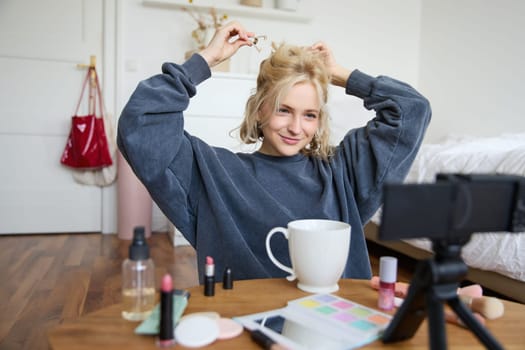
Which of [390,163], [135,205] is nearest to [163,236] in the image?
[135,205]

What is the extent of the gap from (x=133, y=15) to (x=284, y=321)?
3.03m

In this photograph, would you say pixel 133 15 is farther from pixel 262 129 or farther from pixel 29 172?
pixel 262 129

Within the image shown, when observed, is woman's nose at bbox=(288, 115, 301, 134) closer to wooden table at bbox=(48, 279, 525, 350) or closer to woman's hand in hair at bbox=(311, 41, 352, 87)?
woman's hand in hair at bbox=(311, 41, 352, 87)

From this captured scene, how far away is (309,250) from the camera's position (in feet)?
2.06

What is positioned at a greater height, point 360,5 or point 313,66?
point 360,5

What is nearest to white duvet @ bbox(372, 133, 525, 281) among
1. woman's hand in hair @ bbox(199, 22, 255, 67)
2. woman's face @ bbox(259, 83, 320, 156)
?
woman's face @ bbox(259, 83, 320, 156)

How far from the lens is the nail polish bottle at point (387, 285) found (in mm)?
600

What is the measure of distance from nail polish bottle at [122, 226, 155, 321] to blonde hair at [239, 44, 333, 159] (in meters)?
0.52

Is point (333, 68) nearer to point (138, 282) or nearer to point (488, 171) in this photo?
point (138, 282)

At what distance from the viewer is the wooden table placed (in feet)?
1.57

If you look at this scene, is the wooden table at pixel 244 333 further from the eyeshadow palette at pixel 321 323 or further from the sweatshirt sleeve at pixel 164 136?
the sweatshirt sleeve at pixel 164 136

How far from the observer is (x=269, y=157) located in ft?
3.39

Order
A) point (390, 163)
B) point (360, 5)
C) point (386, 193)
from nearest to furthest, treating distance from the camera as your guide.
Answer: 1. point (386, 193)
2. point (390, 163)
3. point (360, 5)

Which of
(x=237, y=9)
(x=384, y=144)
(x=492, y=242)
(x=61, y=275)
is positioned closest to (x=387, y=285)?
(x=384, y=144)
